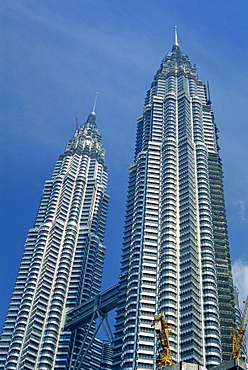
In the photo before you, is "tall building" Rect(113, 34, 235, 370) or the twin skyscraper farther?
the twin skyscraper

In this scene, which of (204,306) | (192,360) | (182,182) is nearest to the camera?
(192,360)

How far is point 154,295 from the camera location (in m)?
162

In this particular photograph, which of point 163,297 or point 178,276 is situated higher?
point 178,276

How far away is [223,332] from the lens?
158375 mm

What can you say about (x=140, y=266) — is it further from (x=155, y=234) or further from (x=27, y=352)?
(x=27, y=352)

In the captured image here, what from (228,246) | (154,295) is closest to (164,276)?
(154,295)

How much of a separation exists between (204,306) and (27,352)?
6844 centimetres

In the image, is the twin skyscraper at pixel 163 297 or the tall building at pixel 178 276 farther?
the twin skyscraper at pixel 163 297

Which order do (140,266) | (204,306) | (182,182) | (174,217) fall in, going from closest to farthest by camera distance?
1. (204,306)
2. (140,266)
3. (174,217)
4. (182,182)

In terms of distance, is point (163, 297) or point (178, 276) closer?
point (163, 297)

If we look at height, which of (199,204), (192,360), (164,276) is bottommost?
(192,360)

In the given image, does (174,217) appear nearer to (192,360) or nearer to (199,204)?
(199,204)

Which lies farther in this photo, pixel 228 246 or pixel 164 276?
pixel 228 246

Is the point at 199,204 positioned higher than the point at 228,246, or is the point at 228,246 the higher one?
the point at 199,204
